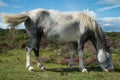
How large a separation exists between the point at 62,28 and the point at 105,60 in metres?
2.85

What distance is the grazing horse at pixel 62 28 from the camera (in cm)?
1602

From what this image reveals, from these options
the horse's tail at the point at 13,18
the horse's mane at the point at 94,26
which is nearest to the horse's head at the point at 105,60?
the horse's mane at the point at 94,26

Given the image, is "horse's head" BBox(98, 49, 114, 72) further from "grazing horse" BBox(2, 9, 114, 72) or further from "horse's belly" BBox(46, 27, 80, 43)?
"horse's belly" BBox(46, 27, 80, 43)

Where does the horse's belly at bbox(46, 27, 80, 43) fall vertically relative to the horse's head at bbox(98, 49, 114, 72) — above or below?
above

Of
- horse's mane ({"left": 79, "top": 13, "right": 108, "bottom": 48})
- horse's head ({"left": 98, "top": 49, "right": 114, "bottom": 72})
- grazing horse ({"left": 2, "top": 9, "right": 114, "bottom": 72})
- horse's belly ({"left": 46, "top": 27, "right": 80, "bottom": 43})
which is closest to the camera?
grazing horse ({"left": 2, "top": 9, "right": 114, "bottom": 72})

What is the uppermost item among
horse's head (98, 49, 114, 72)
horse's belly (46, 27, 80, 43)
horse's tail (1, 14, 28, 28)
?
horse's tail (1, 14, 28, 28)

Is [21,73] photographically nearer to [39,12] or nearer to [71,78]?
[71,78]

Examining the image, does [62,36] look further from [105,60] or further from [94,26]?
[105,60]

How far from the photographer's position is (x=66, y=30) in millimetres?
16328

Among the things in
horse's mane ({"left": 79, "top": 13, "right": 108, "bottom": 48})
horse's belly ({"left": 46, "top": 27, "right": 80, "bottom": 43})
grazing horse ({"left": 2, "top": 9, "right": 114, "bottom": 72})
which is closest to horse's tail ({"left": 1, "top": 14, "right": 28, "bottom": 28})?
grazing horse ({"left": 2, "top": 9, "right": 114, "bottom": 72})

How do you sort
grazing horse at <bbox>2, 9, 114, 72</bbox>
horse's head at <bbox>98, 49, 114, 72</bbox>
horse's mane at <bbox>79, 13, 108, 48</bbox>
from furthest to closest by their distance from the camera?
horse's head at <bbox>98, 49, 114, 72</bbox>, horse's mane at <bbox>79, 13, 108, 48</bbox>, grazing horse at <bbox>2, 9, 114, 72</bbox>

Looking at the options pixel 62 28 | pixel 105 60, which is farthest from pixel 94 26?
pixel 105 60

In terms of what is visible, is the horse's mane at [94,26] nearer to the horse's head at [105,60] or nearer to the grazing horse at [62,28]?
the grazing horse at [62,28]

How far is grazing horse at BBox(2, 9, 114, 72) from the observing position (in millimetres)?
16016
